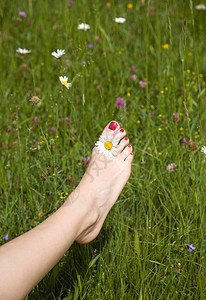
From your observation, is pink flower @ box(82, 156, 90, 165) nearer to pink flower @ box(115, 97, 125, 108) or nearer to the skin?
the skin

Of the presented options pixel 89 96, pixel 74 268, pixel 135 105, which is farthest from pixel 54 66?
pixel 74 268

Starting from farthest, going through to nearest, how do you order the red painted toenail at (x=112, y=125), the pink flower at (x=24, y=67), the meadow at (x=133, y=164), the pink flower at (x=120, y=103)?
the pink flower at (x=24, y=67), the pink flower at (x=120, y=103), the red painted toenail at (x=112, y=125), the meadow at (x=133, y=164)

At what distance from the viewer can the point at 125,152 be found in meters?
1.56

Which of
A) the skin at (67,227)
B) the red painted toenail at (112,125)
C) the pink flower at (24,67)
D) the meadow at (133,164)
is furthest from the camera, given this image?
the pink flower at (24,67)

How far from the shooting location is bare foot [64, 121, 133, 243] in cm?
130

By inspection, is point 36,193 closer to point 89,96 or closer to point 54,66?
point 89,96

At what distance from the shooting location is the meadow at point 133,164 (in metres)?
1.22

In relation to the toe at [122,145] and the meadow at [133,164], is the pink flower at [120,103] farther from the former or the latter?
the toe at [122,145]

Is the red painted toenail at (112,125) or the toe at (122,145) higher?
the red painted toenail at (112,125)

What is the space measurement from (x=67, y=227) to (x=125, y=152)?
52cm

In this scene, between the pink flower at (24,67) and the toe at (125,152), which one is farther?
the pink flower at (24,67)

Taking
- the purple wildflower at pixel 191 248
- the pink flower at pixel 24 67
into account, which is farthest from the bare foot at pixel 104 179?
the pink flower at pixel 24 67

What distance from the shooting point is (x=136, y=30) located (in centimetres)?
246

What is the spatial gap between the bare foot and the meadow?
0.17ft
